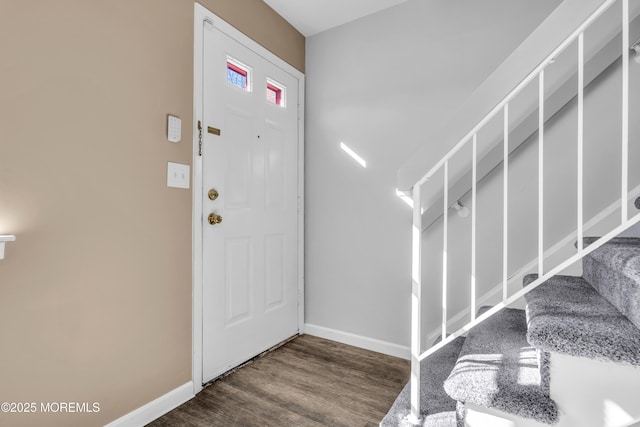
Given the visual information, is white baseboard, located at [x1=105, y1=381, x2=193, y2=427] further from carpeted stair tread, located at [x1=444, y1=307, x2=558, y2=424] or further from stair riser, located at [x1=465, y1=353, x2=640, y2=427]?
stair riser, located at [x1=465, y1=353, x2=640, y2=427]

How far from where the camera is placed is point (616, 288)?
1.05 metres

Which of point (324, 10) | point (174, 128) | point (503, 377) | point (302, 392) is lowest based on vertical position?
point (302, 392)

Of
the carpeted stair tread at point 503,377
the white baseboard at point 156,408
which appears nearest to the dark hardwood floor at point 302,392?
the white baseboard at point 156,408

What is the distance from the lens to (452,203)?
1.99m

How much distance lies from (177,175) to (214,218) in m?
0.32

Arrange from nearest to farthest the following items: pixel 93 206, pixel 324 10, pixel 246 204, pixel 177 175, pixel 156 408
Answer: pixel 93 206 < pixel 156 408 < pixel 177 175 < pixel 246 204 < pixel 324 10

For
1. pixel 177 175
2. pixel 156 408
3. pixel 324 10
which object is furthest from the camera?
pixel 324 10

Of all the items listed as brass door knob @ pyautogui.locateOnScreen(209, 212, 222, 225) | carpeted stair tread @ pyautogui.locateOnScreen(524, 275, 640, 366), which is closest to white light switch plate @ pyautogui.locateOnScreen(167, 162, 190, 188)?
brass door knob @ pyautogui.locateOnScreen(209, 212, 222, 225)

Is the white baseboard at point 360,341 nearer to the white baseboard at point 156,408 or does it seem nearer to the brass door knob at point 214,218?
the white baseboard at point 156,408

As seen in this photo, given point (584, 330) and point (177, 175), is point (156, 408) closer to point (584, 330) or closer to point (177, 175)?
point (177, 175)

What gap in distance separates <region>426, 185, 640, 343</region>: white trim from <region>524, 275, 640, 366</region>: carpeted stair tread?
0.62m

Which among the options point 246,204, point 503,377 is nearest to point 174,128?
point 246,204

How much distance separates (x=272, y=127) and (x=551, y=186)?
1782 mm

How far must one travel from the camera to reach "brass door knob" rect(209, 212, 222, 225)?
1.83m
